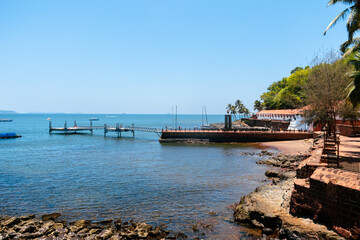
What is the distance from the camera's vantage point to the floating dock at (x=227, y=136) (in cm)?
4962

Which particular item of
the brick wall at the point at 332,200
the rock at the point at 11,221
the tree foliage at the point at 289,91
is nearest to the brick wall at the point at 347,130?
the tree foliage at the point at 289,91

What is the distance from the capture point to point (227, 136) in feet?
170

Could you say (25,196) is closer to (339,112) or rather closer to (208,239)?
(208,239)

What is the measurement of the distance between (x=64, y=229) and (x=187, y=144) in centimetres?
3756

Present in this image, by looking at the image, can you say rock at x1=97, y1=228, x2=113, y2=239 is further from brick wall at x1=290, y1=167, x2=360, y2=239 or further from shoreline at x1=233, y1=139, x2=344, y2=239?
brick wall at x1=290, y1=167, x2=360, y2=239

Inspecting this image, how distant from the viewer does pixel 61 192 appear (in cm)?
2002

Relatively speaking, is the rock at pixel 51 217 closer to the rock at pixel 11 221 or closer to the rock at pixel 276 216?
the rock at pixel 11 221

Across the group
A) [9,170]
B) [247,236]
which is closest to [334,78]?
[247,236]

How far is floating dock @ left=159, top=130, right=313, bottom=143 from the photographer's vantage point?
4962 centimetres

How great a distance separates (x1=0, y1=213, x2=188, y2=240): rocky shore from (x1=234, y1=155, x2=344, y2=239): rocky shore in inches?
144

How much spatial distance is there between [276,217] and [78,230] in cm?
958

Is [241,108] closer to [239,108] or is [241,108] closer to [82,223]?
[239,108]

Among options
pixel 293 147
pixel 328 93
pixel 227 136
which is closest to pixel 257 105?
pixel 227 136

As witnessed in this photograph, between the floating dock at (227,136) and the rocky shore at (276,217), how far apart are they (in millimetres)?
32193
